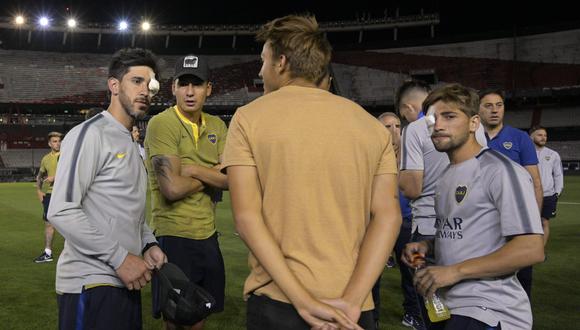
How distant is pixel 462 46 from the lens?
44.4 m

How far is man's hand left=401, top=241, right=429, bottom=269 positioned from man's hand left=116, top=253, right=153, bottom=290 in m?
1.41

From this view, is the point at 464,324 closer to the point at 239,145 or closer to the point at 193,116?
the point at 239,145

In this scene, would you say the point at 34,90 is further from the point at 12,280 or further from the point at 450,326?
the point at 450,326

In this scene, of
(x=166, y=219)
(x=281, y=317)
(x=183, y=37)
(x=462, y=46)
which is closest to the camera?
(x=281, y=317)

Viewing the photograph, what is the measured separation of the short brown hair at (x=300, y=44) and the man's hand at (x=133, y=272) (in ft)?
4.30

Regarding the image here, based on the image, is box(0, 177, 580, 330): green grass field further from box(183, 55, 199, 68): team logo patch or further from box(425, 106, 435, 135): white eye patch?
box(425, 106, 435, 135): white eye patch

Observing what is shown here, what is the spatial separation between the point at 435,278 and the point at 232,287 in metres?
4.79

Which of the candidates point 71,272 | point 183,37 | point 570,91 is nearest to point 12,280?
point 71,272

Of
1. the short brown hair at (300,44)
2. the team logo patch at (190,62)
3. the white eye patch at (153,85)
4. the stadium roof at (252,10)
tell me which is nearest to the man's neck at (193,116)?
the team logo patch at (190,62)

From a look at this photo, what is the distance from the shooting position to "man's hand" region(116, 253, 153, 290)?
250 centimetres

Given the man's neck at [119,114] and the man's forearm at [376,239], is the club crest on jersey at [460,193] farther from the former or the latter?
the man's neck at [119,114]

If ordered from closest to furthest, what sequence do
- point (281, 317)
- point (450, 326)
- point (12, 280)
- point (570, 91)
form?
1. point (281, 317)
2. point (450, 326)
3. point (12, 280)
4. point (570, 91)

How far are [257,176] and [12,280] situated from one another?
676 cm

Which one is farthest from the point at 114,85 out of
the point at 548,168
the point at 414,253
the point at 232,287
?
the point at 548,168
